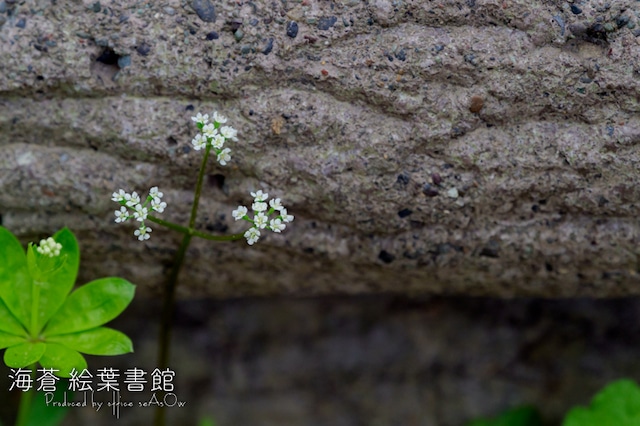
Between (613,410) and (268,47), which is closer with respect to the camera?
(268,47)

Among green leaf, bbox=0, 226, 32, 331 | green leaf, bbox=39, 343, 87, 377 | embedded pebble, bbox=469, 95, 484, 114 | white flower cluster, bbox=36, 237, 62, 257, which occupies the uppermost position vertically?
embedded pebble, bbox=469, 95, 484, 114

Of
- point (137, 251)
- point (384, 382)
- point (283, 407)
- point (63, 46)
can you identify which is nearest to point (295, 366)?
point (283, 407)

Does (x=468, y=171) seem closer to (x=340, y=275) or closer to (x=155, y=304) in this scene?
(x=340, y=275)

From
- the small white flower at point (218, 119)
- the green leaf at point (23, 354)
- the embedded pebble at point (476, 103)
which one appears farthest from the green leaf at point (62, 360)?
the embedded pebble at point (476, 103)

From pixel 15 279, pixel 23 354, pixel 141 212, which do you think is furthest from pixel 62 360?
pixel 141 212

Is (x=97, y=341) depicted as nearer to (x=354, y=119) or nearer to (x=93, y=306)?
(x=93, y=306)

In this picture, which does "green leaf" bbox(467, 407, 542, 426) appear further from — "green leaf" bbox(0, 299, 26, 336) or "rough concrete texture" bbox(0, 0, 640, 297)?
"green leaf" bbox(0, 299, 26, 336)

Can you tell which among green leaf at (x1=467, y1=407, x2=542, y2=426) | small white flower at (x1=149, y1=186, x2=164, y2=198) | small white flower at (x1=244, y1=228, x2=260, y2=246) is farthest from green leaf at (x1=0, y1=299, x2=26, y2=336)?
green leaf at (x1=467, y1=407, x2=542, y2=426)
